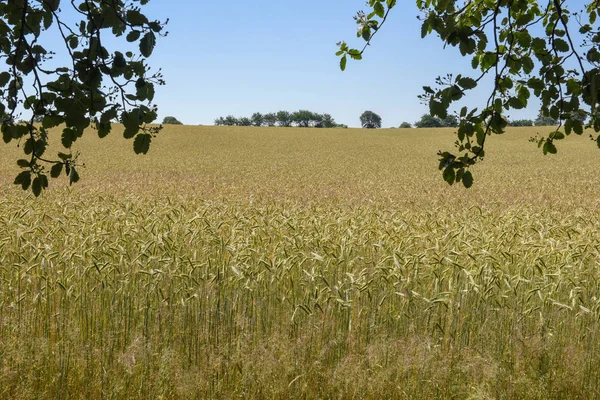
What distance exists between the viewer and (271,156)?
121 feet

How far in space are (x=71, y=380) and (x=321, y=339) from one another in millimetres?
1792

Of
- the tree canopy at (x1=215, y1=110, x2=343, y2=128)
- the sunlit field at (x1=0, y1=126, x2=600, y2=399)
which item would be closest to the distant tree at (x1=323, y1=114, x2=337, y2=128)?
the tree canopy at (x1=215, y1=110, x2=343, y2=128)

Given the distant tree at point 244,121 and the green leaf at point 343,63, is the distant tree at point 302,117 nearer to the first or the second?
the distant tree at point 244,121

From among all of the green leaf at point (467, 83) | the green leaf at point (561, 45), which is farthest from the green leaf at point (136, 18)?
the green leaf at point (561, 45)

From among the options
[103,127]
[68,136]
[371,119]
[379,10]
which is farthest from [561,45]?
[371,119]

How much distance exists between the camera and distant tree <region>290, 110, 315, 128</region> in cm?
11312

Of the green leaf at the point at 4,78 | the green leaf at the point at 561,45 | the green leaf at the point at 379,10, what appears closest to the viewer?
the green leaf at the point at 4,78

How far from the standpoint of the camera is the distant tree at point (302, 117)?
11312 cm

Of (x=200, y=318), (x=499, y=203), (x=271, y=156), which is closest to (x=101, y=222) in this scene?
(x=200, y=318)

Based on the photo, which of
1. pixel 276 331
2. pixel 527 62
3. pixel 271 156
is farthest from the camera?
pixel 271 156

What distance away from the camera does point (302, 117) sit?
A: 114 metres

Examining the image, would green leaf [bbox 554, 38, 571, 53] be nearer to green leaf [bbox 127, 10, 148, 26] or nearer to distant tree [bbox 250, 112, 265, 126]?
green leaf [bbox 127, 10, 148, 26]

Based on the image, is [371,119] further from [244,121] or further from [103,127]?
[103,127]

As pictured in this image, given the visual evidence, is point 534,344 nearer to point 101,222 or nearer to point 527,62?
point 527,62
